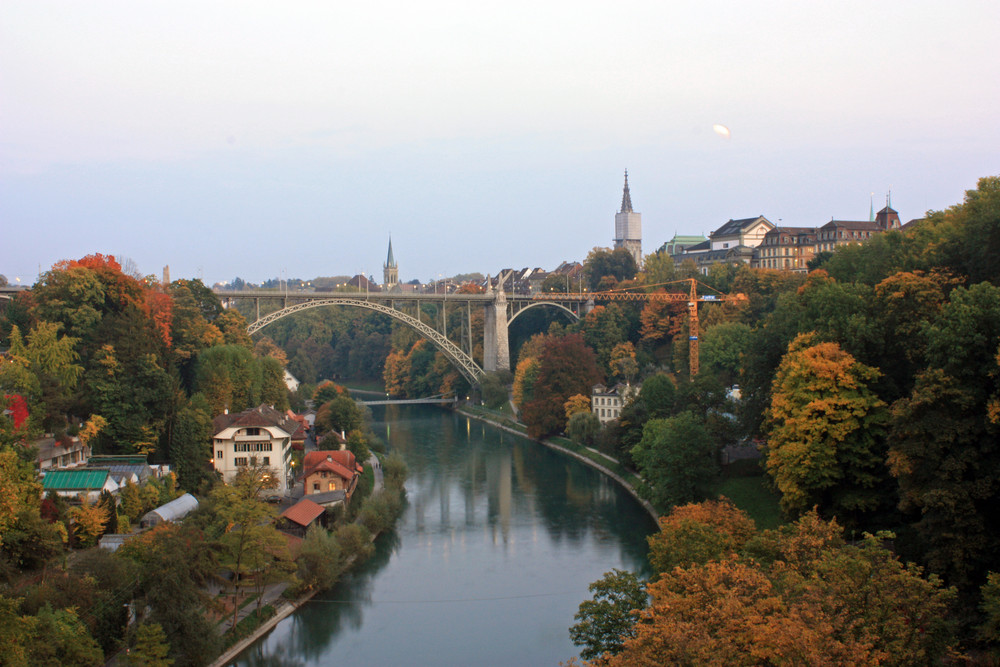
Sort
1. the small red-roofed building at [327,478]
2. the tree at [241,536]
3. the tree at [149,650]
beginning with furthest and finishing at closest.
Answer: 1. the small red-roofed building at [327,478]
2. the tree at [241,536]
3. the tree at [149,650]

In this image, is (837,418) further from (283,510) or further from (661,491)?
(283,510)

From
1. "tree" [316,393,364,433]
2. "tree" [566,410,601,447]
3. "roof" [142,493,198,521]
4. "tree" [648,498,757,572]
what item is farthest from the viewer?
"tree" [566,410,601,447]

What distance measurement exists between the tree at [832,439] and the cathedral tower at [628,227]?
56.9 metres

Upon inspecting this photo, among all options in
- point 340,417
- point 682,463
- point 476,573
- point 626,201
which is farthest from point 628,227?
point 476,573

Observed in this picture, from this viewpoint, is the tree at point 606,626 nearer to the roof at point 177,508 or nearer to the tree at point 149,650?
the tree at point 149,650

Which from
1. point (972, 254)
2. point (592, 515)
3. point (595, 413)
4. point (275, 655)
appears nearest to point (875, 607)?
point (275, 655)

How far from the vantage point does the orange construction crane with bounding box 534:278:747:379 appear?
33438 mm

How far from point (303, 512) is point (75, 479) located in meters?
4.19

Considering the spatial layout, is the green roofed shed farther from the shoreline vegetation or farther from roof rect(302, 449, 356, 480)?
roof rect(302, 449, 356, 480)

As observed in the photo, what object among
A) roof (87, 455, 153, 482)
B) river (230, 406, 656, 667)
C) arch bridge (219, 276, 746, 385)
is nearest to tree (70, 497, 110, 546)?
roof (87, 455, 153, 482)

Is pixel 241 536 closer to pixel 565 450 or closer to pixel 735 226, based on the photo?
pixel 565 450

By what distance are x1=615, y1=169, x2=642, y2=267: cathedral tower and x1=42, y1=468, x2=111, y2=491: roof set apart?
2309 inches

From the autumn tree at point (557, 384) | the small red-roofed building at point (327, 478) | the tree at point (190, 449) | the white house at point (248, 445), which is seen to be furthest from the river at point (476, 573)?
the tree at point (190, 449)

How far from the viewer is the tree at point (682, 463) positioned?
19.9 metres
